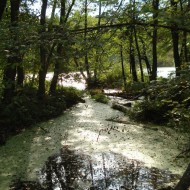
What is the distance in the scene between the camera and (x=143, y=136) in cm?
820

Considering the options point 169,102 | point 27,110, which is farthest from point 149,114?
point 169,102

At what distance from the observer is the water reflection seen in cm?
508

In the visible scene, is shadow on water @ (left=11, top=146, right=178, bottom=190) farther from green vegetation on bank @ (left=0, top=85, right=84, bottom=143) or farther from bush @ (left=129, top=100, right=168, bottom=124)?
bush @ (left=129, top=100, right=168, bottom=124)

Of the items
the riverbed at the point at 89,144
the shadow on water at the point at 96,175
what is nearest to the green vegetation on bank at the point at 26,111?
the riverbed at the point at 89,144

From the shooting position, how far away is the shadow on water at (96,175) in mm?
5070

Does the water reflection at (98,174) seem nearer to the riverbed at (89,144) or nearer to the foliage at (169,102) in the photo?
the riverbed at (89,144)

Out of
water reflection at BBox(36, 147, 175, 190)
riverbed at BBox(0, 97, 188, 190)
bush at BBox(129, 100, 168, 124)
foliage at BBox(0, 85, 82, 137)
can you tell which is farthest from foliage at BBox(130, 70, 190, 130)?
foliage at BBox(0, 85, 82, 137)

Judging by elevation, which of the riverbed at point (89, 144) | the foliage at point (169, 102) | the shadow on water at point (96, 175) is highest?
the foliage at point (169, 102)

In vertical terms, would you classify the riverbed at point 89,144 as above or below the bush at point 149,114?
below

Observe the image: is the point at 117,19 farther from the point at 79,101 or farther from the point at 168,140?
the point at 79,101

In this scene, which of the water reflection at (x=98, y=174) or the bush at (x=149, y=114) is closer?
the water reflection at (x=98, y=174)

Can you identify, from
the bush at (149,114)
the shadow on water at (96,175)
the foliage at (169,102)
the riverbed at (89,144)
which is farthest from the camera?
the bush at (149,114)

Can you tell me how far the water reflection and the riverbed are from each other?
0.67 feet

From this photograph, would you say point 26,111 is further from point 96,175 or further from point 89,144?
point 96,175
